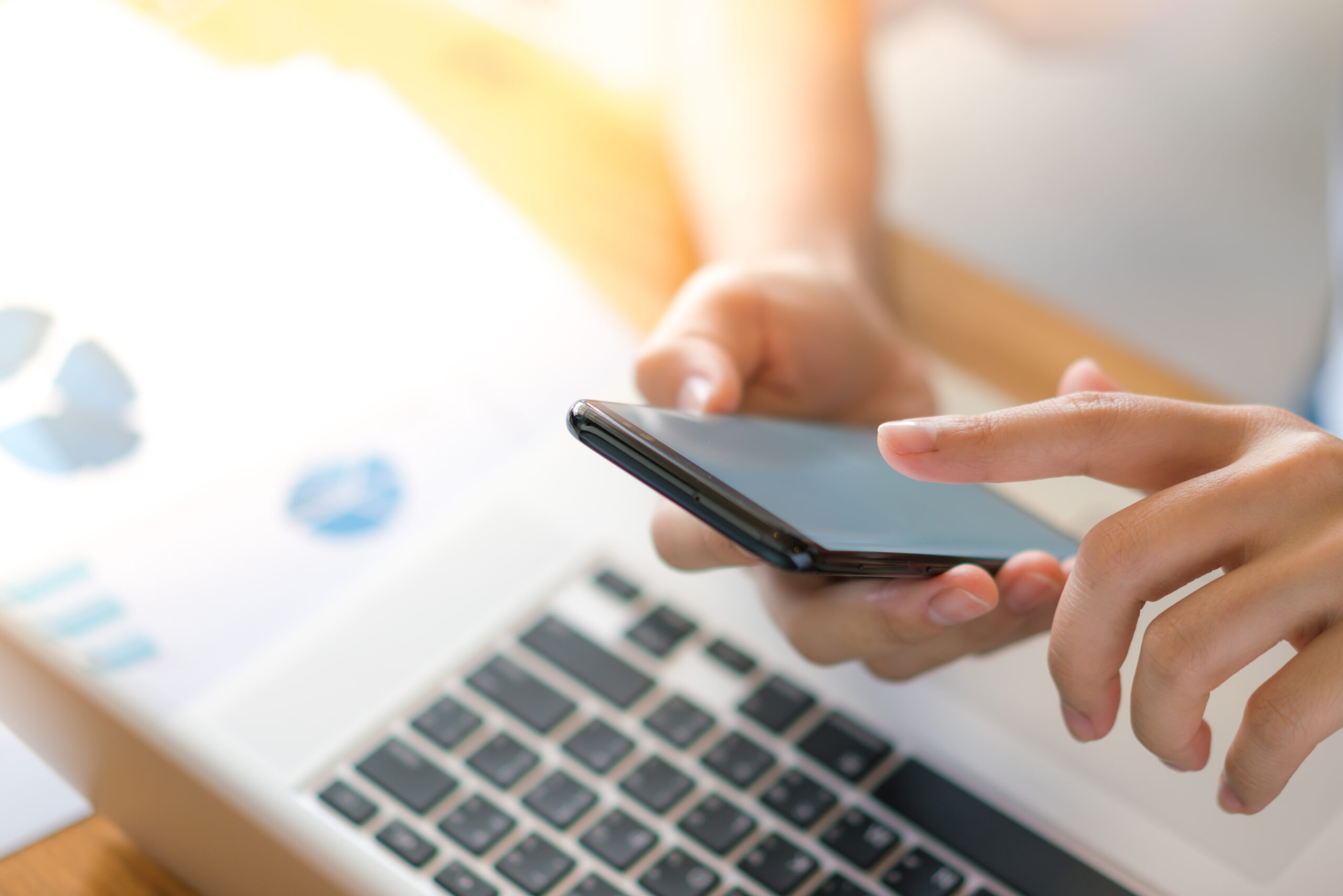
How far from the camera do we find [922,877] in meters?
0.39

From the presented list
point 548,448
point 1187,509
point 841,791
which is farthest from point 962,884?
point 548,448

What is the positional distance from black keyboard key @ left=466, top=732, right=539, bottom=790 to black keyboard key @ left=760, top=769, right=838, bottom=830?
0.09 meters

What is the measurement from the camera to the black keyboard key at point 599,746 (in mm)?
413

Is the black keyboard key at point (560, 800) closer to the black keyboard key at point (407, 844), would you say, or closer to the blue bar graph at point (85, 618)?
the black keyboard key at point (407, 844)

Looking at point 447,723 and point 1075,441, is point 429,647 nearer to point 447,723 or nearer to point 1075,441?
point 447,723

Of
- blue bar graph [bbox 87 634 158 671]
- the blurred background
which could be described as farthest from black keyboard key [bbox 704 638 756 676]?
the blurred background

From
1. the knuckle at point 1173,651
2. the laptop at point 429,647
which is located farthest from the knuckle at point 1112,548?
the laptop at point 429,647

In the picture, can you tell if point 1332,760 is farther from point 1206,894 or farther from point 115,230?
point 115,230

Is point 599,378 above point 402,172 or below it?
below

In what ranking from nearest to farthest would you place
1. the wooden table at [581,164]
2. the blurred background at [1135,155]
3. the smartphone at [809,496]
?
the smartphone at [809,496]
the wooden table at [581,164]
the blurred background at [1135,155]

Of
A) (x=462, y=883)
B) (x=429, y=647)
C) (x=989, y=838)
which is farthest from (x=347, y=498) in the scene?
(x=989, y=838)

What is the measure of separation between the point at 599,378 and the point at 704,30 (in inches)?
15.1

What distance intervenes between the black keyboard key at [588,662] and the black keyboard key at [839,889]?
3.9 inches

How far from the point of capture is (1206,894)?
15.6 inches
